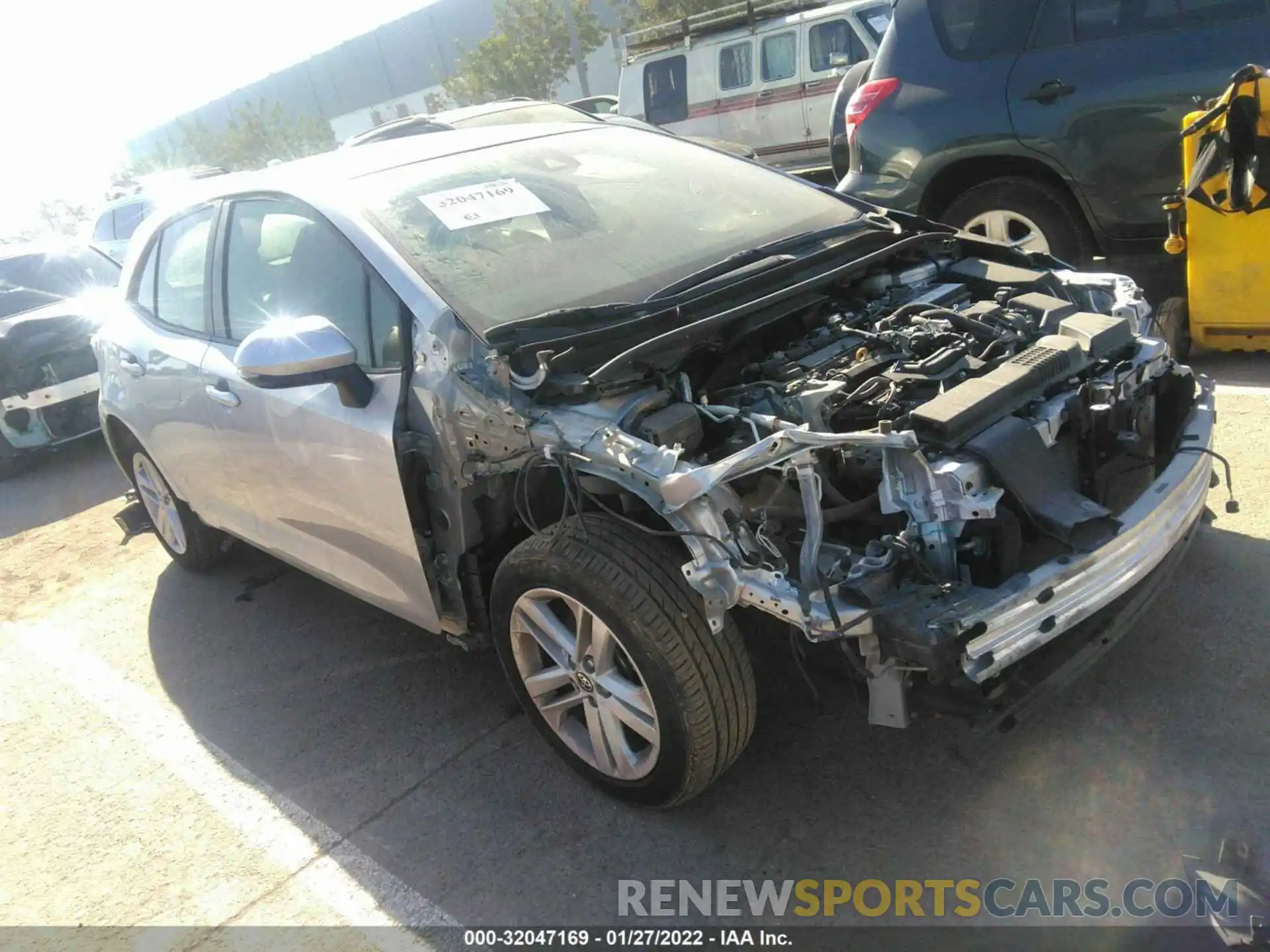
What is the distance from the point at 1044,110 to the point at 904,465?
3.89 m

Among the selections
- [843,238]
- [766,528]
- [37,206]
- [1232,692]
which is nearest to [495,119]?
[843,238]

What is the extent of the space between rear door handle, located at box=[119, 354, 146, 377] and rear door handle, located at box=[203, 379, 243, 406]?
0.74 meters

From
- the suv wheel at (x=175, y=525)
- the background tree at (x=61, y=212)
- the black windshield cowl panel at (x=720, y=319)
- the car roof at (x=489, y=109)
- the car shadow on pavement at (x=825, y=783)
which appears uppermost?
the car roof at (x=489, y=109)

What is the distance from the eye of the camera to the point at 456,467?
2.82m

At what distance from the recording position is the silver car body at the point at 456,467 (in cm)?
226

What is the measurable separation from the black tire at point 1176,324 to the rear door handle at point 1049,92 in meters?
1.27

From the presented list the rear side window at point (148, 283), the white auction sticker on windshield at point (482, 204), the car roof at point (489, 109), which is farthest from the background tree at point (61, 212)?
the white auction sticker on windshield at point (482, 204)

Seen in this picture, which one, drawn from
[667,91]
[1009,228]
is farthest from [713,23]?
[1009,228]

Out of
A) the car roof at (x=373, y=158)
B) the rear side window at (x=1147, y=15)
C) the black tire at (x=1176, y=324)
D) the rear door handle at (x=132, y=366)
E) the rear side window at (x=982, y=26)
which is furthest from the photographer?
the rear side window at (x=982, y=26)

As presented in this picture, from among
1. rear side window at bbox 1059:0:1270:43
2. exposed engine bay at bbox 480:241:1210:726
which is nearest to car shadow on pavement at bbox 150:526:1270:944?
exposed engine bay at bbox 480:241:1210:726

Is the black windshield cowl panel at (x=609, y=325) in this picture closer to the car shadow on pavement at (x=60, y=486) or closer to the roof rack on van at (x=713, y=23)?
the car shadow on pavement at (x=60, y=486)

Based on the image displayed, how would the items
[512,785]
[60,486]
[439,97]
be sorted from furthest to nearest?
[439,97] < [60,486] < [512,785]

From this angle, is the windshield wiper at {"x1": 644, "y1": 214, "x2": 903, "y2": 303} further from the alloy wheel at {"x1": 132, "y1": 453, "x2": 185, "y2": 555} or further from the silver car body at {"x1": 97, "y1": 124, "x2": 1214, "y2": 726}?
the alloy wheel at {"x1": 132, "y1": 453, "x2": 185, "y2": 555}

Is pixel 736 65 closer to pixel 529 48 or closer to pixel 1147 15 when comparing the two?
pixel 1147 15
